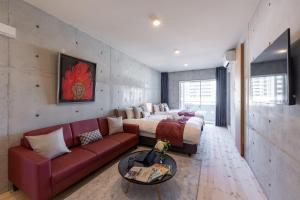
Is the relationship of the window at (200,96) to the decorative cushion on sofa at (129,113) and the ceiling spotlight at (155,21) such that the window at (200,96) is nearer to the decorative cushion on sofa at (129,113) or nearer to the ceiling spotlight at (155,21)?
the decorative cushion on sofa at (129,113)

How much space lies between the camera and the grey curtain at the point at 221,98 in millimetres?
6172

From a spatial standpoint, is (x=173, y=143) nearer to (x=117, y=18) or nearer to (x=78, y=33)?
(x=117, y=18)

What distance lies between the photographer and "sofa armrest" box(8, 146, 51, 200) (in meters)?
1.55

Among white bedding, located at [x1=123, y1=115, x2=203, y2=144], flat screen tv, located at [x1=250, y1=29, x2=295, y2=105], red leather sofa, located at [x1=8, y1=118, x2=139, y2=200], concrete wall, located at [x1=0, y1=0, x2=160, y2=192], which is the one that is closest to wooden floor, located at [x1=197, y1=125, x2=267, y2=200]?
white bedding, located at [x1=123, y1=115, x2=203, y2=144]

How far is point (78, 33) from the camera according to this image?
9.68 feet

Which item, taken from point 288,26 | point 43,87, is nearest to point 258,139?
point 288,26

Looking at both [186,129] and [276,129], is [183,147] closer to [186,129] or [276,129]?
[186,129]

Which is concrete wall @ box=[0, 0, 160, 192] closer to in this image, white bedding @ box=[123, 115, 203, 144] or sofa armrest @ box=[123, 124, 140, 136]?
sofa armrest @ box=[123, 124, 140, 136]

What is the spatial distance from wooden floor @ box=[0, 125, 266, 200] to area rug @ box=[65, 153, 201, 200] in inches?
6.0

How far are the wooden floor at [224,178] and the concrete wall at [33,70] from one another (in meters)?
1.03

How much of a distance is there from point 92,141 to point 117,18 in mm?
2346

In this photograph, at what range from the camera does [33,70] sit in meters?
2.23

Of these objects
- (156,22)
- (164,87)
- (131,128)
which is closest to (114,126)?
(131,128)

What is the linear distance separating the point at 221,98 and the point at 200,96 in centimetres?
116
